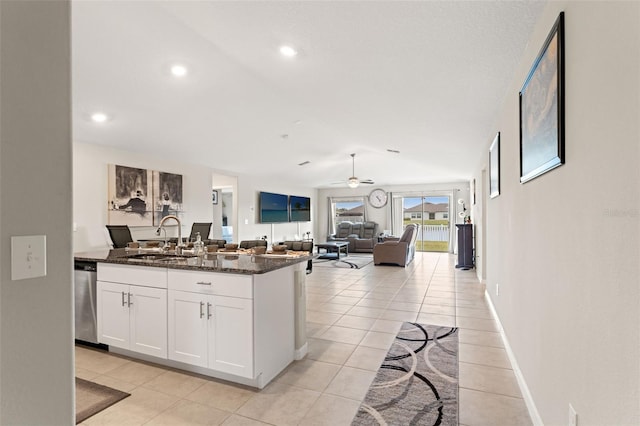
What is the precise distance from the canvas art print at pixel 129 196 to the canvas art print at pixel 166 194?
13cm

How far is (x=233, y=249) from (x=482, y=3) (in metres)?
3.18

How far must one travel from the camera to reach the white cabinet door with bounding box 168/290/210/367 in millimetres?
2465

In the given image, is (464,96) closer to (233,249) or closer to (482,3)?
(482,3)

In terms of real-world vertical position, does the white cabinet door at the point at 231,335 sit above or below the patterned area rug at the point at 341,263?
above

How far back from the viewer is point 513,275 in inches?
106

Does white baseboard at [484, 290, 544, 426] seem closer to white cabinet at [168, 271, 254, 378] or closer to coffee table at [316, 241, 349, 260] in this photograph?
white cabinet at [168, 271, 254, 378]

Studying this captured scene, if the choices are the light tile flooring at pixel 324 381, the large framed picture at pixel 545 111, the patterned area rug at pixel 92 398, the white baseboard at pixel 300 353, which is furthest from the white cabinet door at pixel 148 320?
the large framed picture at pixel 545 111

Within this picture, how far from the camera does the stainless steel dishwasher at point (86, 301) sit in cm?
304

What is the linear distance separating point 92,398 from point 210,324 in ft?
2.91
